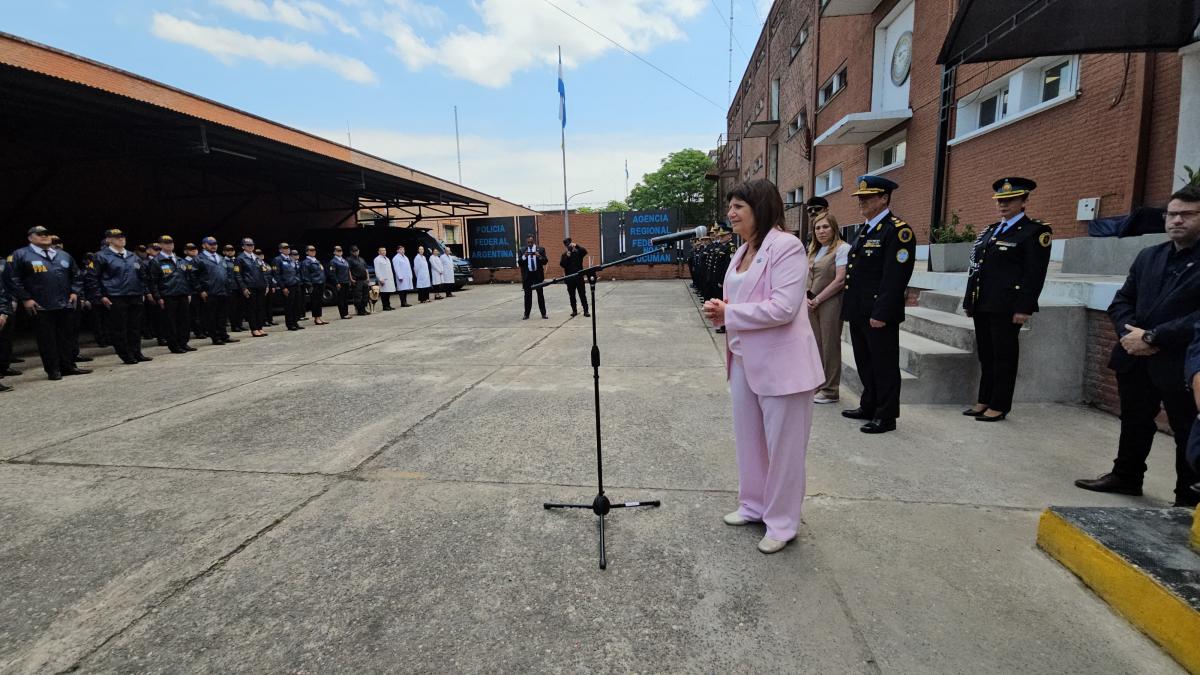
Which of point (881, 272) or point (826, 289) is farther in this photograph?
point (826, 289)

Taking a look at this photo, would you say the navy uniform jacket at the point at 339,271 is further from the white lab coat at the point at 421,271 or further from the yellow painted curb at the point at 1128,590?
the yellow painted curb at the point at 1128,590

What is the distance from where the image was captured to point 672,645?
1.92m

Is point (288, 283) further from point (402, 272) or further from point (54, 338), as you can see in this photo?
point (402, 272)

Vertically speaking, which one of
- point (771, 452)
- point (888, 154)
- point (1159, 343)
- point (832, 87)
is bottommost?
point (771, 452)

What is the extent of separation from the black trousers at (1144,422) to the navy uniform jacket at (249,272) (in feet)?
39.6

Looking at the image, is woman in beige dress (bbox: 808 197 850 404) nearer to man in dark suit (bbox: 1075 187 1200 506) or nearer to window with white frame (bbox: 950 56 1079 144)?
man in dark suit (bbox: 1075 187 1200 506)

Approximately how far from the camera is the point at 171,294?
29.0 feet

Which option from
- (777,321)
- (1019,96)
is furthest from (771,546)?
(1019,96)

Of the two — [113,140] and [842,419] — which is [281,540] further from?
[113,140]

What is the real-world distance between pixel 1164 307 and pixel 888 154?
13.7 metres

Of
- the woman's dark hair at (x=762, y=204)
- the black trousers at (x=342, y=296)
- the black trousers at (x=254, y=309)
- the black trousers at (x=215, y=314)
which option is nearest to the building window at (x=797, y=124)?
the black trousers at (x=342, y=296)

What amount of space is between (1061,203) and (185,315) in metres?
13.4

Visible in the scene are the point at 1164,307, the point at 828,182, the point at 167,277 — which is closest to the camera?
the point at 1164,307

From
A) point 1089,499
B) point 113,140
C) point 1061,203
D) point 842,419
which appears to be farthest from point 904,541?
point 113,140
